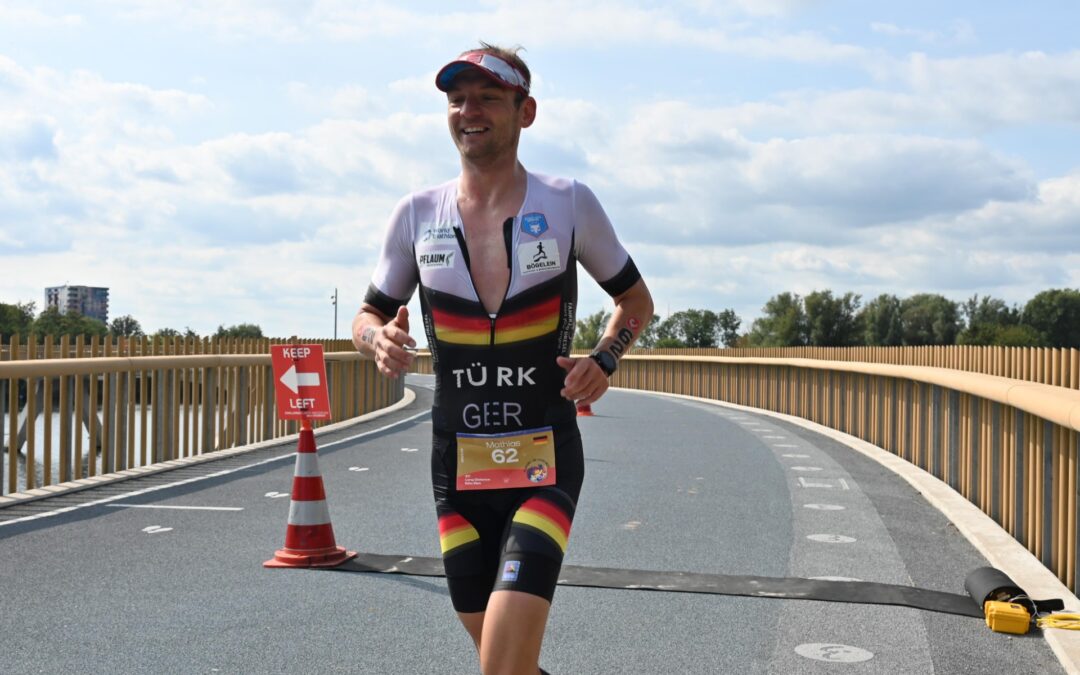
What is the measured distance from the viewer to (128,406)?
12703 millimetres

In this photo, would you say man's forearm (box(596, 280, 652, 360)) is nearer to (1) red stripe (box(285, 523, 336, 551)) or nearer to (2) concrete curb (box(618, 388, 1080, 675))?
(2) concrete curb (box(618, 388, 1080, 675))

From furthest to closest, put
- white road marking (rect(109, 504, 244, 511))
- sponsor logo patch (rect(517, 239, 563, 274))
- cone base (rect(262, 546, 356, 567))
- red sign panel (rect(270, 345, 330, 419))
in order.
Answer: white road marking (rect(109, 504, 244, 511)) → red sign panel (rect(270, 345, 330, 419)) → cone base (rect(262, 546, 356, 567)) → sponsor logo patch (rect(517, 239, 563, 274))

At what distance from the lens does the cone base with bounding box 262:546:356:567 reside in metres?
7.46

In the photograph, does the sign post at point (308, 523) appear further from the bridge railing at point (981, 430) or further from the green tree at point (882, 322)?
the green tree at point (882, 322)

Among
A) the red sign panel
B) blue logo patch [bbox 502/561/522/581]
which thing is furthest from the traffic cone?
blue logo patch [bbox 502/561/522/581]

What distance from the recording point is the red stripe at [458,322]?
3.71 meters

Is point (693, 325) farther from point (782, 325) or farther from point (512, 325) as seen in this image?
point (512, 325)

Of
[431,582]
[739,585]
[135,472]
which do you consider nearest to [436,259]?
[431,582]

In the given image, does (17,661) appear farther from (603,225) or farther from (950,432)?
(950,432)

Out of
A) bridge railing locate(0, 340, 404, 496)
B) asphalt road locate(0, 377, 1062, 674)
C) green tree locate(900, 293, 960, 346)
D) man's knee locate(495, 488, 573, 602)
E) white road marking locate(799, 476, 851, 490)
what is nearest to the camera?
man's knee locate(495, 488, 573, 602)

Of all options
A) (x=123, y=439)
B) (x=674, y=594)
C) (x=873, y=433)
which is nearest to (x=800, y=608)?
(x=674, y=594)

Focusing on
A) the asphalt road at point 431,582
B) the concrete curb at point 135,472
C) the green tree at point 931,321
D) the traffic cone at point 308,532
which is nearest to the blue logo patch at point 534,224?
the asphalt road at point 431,582

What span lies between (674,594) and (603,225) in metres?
3.44

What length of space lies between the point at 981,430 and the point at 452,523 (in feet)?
25.1
